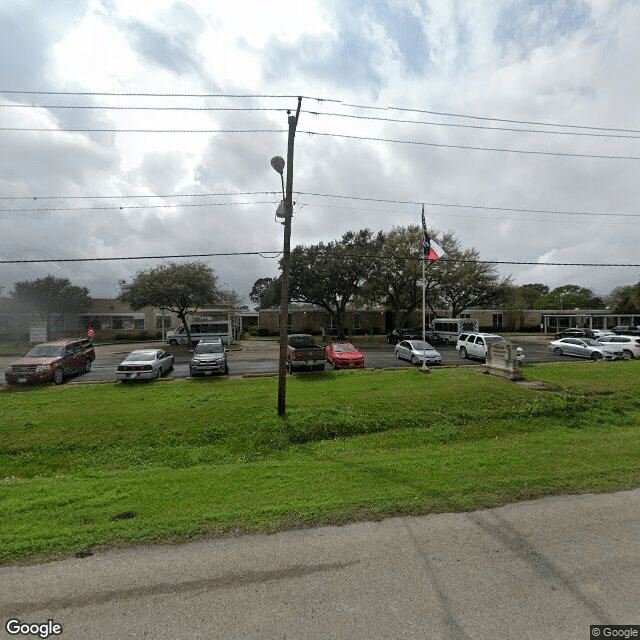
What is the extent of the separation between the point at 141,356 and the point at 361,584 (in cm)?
1686

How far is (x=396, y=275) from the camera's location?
43.3m

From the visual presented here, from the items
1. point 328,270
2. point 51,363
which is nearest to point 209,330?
point 328,270

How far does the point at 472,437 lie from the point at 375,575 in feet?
23.4

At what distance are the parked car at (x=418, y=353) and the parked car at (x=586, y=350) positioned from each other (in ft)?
35.1

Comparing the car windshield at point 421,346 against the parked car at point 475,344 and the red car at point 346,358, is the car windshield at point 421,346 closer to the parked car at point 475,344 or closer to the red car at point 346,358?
the parked car at point 475,344

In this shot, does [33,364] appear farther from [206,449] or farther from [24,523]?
[24,523]

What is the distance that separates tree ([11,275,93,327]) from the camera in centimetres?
4694

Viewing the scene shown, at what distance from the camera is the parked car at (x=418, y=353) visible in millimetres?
21781

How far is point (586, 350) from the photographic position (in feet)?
82.1

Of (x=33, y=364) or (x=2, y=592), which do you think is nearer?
(x=2, y=592)

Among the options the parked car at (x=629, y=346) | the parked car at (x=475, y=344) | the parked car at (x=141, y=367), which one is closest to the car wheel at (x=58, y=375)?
the parked car at (x=141, y=367)

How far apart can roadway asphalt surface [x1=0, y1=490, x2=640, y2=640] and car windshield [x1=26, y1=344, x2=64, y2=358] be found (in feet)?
55.5

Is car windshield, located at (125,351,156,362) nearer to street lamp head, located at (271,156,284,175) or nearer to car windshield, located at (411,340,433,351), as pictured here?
street lamp head, located at (271,156,284,175)

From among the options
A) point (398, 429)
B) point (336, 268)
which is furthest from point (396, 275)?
point (398, 429)
